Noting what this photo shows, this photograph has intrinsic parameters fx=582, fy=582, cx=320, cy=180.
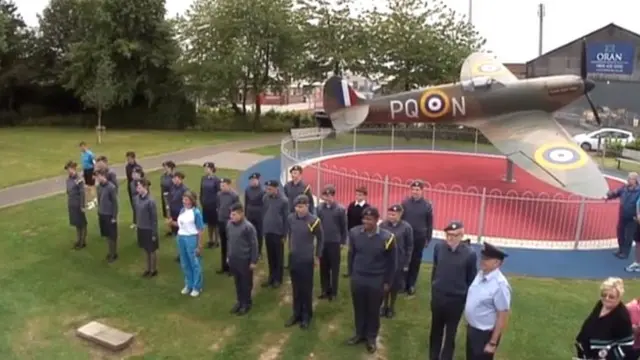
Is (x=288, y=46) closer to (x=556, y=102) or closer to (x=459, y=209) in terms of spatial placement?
(x=556, y=102)

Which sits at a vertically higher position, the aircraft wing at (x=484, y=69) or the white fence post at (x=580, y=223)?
the aircraft wing at (x=484, y=69)

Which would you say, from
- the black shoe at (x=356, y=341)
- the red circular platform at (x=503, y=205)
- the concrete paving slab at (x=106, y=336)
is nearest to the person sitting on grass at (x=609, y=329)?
the black shoe at (x=356, y=341)

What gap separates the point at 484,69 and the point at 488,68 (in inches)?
6.5

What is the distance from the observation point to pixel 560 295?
9.69 metres

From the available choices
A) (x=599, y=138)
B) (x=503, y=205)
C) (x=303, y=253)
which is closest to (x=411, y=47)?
(x=599, y=138)

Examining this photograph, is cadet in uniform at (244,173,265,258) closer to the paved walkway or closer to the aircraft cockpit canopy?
the paved walkway

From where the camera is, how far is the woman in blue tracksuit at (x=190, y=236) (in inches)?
363

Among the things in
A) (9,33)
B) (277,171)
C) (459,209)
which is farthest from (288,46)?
(459,209)

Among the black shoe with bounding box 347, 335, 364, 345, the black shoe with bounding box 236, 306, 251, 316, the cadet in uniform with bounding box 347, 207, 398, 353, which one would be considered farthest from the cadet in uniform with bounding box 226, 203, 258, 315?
the black shoe with bounding box 347, 335, 364, 345

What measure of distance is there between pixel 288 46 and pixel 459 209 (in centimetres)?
2450

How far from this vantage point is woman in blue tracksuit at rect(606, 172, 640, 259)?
11.2 m

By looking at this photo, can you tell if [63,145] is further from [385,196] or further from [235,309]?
[235,309]

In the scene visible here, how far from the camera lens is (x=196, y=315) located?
885cm

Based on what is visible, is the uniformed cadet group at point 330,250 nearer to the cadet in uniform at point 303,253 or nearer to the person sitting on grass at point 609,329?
the cadet in uniform at point 303,253
